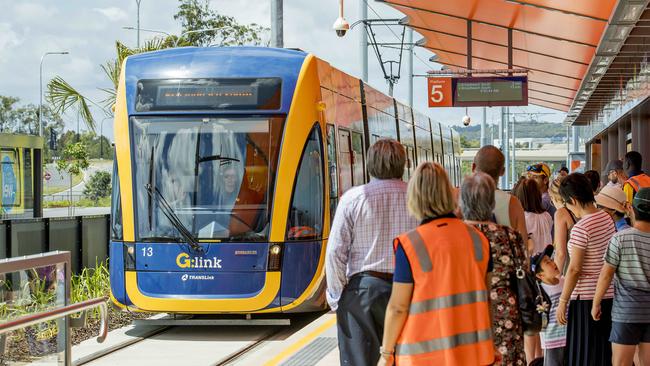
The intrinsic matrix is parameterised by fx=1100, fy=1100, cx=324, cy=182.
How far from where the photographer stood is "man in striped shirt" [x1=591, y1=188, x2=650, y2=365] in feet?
23.0

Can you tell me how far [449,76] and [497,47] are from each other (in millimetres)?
1552

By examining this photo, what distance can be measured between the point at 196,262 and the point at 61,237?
523cm

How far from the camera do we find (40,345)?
7188mm

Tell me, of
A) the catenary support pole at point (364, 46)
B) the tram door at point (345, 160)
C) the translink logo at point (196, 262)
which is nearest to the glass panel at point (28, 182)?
the catenary support pole at point (364, 46)

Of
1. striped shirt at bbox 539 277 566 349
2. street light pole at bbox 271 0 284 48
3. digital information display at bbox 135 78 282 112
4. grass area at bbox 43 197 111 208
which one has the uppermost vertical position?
street light pole at bbox 271 0 284 48

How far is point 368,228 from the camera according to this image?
6.36m

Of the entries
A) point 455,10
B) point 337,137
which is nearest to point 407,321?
point 337,137

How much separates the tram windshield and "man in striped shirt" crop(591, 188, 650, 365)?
18.3 ft

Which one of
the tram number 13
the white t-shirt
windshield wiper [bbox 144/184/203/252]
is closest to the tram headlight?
windshield wiper [bbox 144/184/203/252]

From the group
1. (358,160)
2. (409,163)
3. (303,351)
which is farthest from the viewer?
(409,163)

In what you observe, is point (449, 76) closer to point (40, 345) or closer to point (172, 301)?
point (172, 301)

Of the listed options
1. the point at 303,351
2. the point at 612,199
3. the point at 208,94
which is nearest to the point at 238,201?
the point at 208,94

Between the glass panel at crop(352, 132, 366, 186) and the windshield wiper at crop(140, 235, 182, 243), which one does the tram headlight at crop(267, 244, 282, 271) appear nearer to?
the windshield wiper at crop(140, 235, 182, 243)

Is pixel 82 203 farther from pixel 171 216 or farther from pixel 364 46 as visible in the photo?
pixel 171 216
